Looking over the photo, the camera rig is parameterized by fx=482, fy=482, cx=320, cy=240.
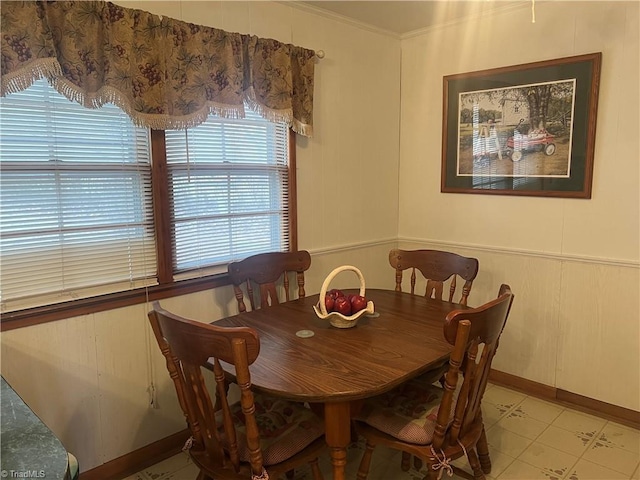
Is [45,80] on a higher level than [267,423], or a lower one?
higher

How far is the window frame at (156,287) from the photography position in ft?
6.41

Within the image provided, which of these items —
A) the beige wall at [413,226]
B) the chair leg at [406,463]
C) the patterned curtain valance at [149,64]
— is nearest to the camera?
the patterned curtain valance at [149,64]

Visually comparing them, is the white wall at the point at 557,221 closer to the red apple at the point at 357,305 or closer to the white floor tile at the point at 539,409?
the white floor tile at the point at 539,409

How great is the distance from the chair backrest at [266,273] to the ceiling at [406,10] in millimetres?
1482

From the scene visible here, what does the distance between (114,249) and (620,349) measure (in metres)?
2.71

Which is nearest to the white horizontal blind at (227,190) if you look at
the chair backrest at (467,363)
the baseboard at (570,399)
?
the chair backrest at (467,363)

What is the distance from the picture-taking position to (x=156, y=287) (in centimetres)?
232

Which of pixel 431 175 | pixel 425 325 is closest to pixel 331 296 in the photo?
pixel 425 325

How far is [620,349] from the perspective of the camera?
2682mm

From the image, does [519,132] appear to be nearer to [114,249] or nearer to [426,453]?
[426,453]

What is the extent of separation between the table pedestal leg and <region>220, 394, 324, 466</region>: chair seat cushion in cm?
11

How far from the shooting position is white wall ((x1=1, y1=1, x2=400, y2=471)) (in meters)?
2.06

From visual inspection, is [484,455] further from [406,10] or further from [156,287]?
[406,10]

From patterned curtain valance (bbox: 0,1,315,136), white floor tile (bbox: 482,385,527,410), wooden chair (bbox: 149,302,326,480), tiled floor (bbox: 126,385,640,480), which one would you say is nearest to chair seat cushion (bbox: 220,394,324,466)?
wooden chair (bbox: 149,302,326,480)
